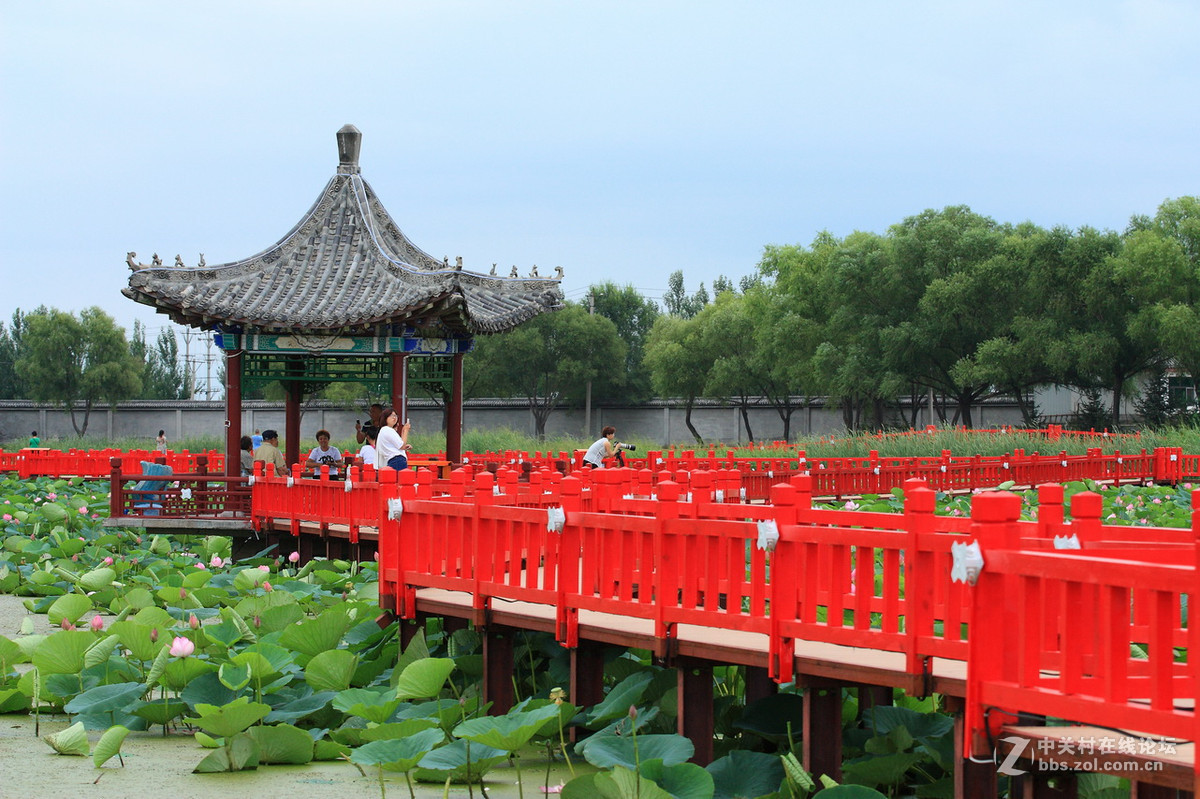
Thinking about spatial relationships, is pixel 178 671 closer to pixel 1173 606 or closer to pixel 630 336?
pixel 1173 606

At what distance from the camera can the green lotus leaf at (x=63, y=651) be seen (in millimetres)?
7395

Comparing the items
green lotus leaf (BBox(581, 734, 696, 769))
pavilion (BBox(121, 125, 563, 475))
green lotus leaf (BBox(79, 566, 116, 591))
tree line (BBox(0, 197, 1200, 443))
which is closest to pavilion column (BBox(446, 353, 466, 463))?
pavilion (BBox(121, 125, 563, 475))

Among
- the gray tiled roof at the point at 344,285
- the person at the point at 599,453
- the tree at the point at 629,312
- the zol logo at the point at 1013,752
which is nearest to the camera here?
the zol logo at the point at 1013,752

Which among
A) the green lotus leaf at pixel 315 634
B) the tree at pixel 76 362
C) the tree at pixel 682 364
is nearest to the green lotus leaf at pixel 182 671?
the green lotus leaf at pixel 315 634

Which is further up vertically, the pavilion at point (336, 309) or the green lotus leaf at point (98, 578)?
the pavilion at point (336, 309)

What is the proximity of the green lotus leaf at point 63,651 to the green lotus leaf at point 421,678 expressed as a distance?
221 centimetres

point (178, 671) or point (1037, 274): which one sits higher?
point (1037, 274)

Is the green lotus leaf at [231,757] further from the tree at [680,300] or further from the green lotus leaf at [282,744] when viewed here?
the tree at [680,300]

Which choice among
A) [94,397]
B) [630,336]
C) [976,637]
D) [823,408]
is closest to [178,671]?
[976,637]

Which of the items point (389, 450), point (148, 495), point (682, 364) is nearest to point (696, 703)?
point (389, 450)

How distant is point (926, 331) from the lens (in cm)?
3766

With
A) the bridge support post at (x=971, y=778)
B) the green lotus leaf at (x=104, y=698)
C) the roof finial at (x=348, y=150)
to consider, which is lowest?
the green lotus leaf at (x=104, y=698)

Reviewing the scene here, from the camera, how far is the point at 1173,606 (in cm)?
391

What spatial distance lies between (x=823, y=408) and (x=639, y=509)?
39.2 metres
